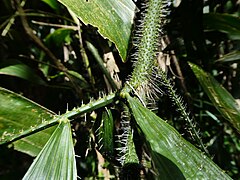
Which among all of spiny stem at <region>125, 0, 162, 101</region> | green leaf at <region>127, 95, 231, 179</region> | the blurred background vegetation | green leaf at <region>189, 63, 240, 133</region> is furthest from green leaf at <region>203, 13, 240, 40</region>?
green leaf at <region>127, 95, 231, 179</region>

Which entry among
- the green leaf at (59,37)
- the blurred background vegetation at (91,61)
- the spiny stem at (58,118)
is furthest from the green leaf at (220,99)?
the green leaf at (59,37)

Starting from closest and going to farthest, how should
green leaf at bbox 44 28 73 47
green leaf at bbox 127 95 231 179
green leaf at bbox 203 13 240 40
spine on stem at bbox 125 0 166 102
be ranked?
green leaf at bbox 127 95 231 179 < spine on stem at bbox 125 0 166 102 < green leaf at bbox 203 13 240 40 < green leaf at bbox 44 28 73 47

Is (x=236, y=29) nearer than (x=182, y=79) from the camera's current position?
Yes

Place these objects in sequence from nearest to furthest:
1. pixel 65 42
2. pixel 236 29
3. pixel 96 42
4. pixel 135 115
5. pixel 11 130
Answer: pixel 135 115
pixel 11 130
pixel 236 29
pixel 96 42
pixel 65 42

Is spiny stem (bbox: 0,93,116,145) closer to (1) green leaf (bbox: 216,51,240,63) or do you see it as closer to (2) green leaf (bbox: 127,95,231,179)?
(2) green leaf (bbox: 127,95,231,179)

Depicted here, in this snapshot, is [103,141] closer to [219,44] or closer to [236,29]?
[236,29]

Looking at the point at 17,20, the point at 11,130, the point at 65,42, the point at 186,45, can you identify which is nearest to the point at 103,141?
the point at 11,130
